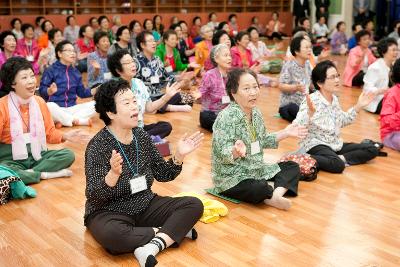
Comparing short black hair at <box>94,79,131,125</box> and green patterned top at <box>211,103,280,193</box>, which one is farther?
green patterned top at <box>211,103,280,193</box>

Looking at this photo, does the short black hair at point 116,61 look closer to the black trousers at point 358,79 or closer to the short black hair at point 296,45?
the short black hair at point 296,45

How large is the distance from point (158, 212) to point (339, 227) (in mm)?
1074

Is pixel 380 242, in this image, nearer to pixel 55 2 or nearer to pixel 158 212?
pixel 158 212

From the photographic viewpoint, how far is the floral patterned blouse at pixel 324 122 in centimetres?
418

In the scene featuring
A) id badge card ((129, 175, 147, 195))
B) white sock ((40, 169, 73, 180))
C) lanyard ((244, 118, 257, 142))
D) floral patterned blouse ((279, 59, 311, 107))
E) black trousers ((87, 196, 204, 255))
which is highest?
floral patterned blouse ((279, 59, 311, 107))

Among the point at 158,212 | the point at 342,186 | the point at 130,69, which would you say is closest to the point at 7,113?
the point at 130,69

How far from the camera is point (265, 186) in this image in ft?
11.1

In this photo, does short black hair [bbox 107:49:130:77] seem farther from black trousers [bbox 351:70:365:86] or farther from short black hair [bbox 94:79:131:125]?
black trousers [bbox 351:70:365:86]

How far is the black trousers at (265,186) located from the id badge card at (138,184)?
0.76m

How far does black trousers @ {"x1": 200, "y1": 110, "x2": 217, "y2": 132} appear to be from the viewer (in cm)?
546

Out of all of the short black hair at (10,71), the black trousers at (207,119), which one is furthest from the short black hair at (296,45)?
the short black hair at (10,71)

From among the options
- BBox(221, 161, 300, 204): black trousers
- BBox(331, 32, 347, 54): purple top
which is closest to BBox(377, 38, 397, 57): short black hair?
BBox(221, 161, 300, 204): black trousers

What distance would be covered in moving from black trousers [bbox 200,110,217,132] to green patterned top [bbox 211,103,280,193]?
1886 mm

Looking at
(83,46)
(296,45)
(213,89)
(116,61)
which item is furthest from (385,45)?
(83,46)
